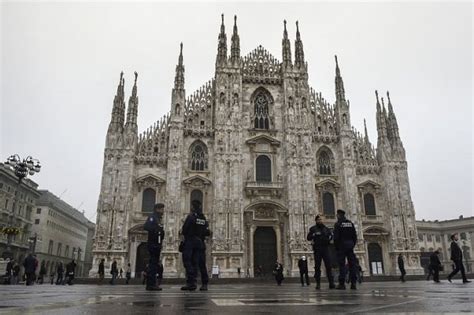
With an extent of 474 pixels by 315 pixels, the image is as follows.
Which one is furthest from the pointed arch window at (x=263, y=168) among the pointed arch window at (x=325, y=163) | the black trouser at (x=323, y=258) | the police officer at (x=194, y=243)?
the police officer at (x=194, y=243)

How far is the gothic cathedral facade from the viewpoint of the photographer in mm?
27703

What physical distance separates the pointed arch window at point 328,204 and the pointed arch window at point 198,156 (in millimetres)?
10293

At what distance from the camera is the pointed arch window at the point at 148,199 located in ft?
94.0

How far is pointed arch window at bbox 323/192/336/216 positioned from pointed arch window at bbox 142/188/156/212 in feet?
45.5

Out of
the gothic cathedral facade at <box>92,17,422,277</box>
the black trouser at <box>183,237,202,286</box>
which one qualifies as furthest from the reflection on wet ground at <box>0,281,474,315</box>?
the gothic cathedral facade at <box>92,17,422,277</box>

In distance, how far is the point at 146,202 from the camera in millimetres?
28750

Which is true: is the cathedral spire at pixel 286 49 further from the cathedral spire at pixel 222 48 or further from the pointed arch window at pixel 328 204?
the pointed arch window at pixel 328 204

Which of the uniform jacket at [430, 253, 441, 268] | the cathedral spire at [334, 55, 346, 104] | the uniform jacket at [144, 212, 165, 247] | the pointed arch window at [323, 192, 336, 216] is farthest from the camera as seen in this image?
the cathedral spire at [334, 55, 346, 104]

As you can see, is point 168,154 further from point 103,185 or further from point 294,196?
point 294,196

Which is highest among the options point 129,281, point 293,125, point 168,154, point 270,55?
point 270,55

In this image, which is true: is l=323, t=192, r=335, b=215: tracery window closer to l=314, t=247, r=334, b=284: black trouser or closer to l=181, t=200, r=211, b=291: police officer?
l=314, t=247, r=334, b=284: black trouser

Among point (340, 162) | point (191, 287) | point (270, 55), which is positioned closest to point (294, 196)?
point (340, 162)

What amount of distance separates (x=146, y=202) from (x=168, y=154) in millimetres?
4066

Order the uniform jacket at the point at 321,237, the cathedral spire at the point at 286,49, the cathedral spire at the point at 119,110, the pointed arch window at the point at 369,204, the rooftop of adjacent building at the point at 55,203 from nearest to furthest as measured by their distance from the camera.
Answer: the uniform jacket at the point at 321,237
the cathedral spire at the point at 119,110
the pointed arch window at the point at 369,204
the cathedral spire at the point at 286,49
the rooftop of adjacent building at the point at 55,203
